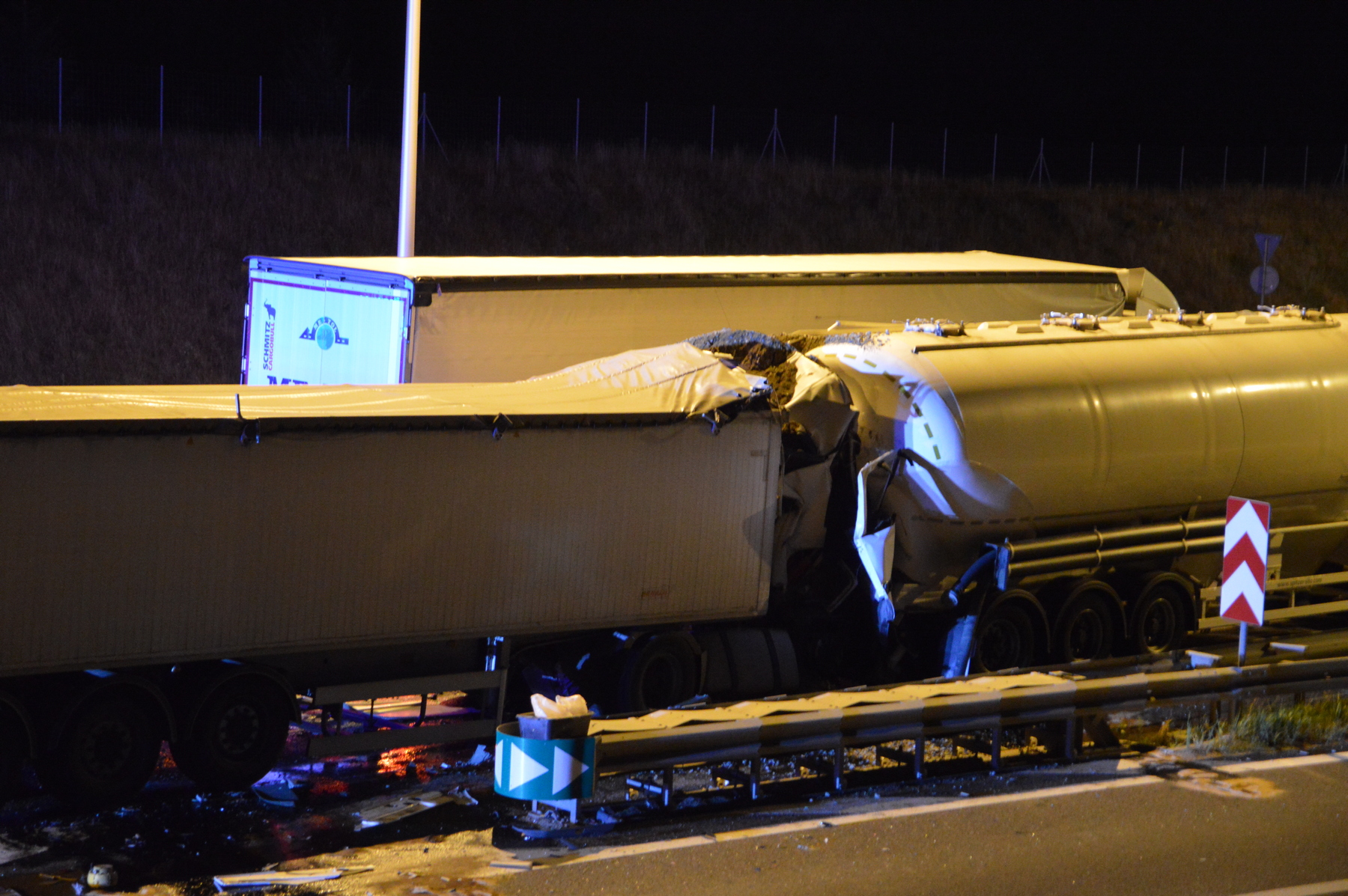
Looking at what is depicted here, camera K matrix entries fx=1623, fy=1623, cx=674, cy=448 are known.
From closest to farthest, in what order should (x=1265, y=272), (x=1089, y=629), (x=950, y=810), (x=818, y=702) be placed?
1. (x=950, y=810)
2. (x=818, y=702)
3. (x=1089, y=629)
4. (x=1265, y=272)

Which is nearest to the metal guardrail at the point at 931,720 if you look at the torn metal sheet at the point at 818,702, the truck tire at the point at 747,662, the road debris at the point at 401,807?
the torn metal sheet at the point at 818,702

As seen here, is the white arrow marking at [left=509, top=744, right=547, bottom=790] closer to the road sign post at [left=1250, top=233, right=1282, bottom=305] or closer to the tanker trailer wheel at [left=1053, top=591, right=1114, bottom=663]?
the tanker trailer wheel at [left=1053, top=591, right=1114, bottom=663]

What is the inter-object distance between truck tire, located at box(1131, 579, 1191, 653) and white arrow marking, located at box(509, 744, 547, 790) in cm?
729

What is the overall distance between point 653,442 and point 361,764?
9.90ft

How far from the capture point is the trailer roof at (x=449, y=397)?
9.85 meters

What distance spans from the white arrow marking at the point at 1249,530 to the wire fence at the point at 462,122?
2616 cm

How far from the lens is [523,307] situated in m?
15.6

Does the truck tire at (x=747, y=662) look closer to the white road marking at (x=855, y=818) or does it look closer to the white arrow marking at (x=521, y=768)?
the white road marking at (x=855, y=818)

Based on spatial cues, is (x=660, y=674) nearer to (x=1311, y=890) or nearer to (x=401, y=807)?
(x=401, y=807)

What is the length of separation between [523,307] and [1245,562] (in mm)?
7067

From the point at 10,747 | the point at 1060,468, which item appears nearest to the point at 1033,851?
the point at 1060,468

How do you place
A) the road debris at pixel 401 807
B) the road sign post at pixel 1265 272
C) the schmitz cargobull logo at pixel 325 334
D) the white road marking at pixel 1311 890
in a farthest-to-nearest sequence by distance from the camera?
1. the road sign post at pixel 1265 272
2. the schmitz cargobull logo at pixel 325 334
3. the road debris at pixel 401 807
4. the white road marking at pixel 1311 890

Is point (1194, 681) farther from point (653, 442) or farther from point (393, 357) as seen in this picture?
point (393, 357)

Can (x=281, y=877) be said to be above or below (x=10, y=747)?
below
